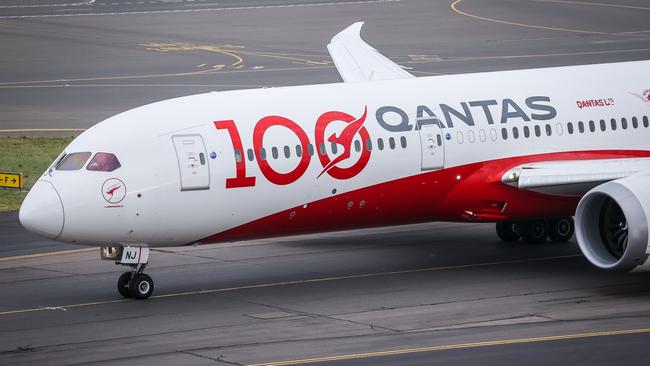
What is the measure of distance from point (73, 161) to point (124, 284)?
2891mm

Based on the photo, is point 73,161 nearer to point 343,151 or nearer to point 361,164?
point 343,151

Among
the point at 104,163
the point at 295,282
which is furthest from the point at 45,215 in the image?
the point at 295,282

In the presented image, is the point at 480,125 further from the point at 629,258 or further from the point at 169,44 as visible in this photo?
the point at 169,44

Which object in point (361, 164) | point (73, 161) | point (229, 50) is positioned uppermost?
point (229, 50)

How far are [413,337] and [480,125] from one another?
7.83 m

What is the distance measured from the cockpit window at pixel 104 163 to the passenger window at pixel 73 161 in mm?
240

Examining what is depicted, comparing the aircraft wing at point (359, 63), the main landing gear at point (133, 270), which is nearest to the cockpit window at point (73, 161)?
the main landing gear at point (133, 270)

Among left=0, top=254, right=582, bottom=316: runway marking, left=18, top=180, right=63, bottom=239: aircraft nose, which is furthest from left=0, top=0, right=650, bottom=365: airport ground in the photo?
left=18, top=180, right=63, bottom=239: aircraft nose

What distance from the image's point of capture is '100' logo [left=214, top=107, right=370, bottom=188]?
30250mm

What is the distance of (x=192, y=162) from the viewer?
97.6ft

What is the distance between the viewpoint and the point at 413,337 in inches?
1043

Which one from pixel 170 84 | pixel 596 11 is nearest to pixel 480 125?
pixel 170 84

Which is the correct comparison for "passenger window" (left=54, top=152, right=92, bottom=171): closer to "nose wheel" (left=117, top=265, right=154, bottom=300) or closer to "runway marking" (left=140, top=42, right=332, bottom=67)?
"nose wheel" (left=117, top=265, right=154, bottom=300)

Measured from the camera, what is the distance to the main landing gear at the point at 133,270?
30.0m
